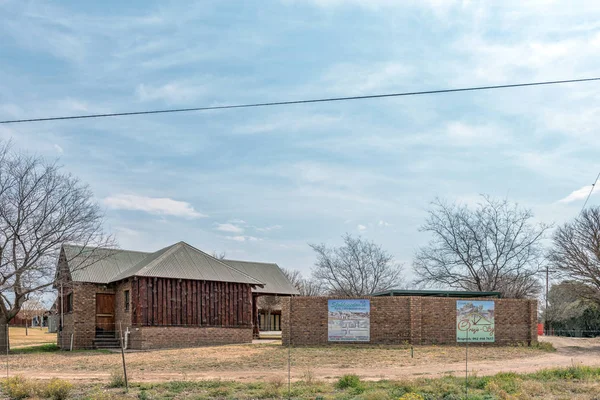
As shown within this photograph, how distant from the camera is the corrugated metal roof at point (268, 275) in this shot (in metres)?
44.5

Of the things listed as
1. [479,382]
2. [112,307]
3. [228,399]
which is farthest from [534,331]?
[112,307]

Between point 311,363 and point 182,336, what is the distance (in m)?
13.2

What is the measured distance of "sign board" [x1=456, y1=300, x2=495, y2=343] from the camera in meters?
29.2

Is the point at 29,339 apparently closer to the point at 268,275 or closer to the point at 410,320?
the point at 268,275

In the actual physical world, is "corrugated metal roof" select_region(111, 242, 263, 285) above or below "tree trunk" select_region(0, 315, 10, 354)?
above

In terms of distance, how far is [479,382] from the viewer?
51.5 feet

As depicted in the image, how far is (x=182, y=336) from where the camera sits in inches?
1293

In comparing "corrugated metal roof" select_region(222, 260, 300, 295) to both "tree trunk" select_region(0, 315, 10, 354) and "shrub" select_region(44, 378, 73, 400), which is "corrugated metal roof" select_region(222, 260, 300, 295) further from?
"shrub" select_region(44, 378, 73, 400)

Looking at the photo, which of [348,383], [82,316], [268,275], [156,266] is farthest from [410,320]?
[268,275]

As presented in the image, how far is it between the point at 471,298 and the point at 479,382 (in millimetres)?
14569

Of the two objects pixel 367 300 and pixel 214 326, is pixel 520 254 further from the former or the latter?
pixel 214 326

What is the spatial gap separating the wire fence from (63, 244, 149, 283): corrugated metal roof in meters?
3.10

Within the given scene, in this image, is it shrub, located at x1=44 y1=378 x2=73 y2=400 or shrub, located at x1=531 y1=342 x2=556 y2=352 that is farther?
shrub, located at x1=531 y1=342 x2=556 y2=352

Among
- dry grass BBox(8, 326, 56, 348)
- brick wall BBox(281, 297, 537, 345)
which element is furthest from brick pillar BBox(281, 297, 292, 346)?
dry grass BBox(8, 326, 56, 348)
